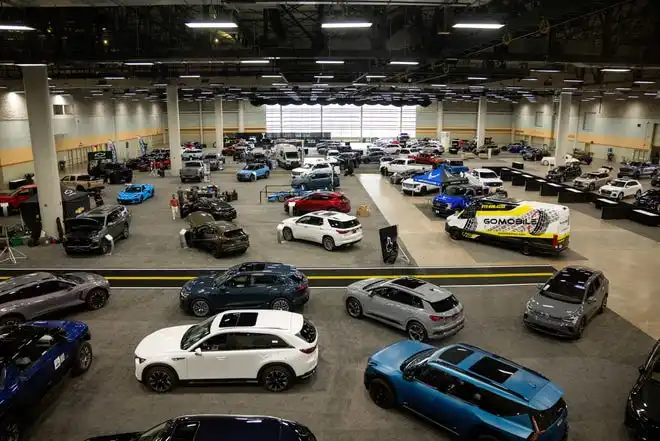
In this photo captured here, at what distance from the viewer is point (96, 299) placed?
13109 millimetres

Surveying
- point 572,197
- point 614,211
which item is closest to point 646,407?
point 614,211

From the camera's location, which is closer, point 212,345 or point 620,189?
point 212,345

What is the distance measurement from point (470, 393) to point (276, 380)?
3647mm

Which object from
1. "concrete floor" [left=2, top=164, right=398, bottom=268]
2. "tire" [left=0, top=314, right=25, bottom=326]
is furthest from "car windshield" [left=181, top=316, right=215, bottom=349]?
"concrete floor" [left=2, top=164, right=398, bottom=268]

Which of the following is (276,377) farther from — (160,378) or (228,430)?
(228,430)

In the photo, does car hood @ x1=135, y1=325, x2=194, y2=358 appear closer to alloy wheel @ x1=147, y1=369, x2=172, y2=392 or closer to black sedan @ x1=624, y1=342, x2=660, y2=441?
alloy wheel @ x1=147, y1=369, x2=172, y2=392

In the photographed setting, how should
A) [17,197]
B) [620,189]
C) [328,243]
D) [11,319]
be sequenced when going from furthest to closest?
[620,189], [17,197], [328,243], [11,319]

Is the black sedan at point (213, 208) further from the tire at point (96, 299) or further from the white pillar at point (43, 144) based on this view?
the tire at point (96, 299)

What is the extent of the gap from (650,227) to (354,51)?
53.9ft

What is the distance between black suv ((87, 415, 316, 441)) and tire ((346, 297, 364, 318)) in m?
5.92

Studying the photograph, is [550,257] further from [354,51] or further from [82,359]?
[82,359]

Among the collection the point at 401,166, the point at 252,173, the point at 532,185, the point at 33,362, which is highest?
the point at 401,166

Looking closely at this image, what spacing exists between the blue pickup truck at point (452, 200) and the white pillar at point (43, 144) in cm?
1695

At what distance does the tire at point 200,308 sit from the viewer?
1239 cm
